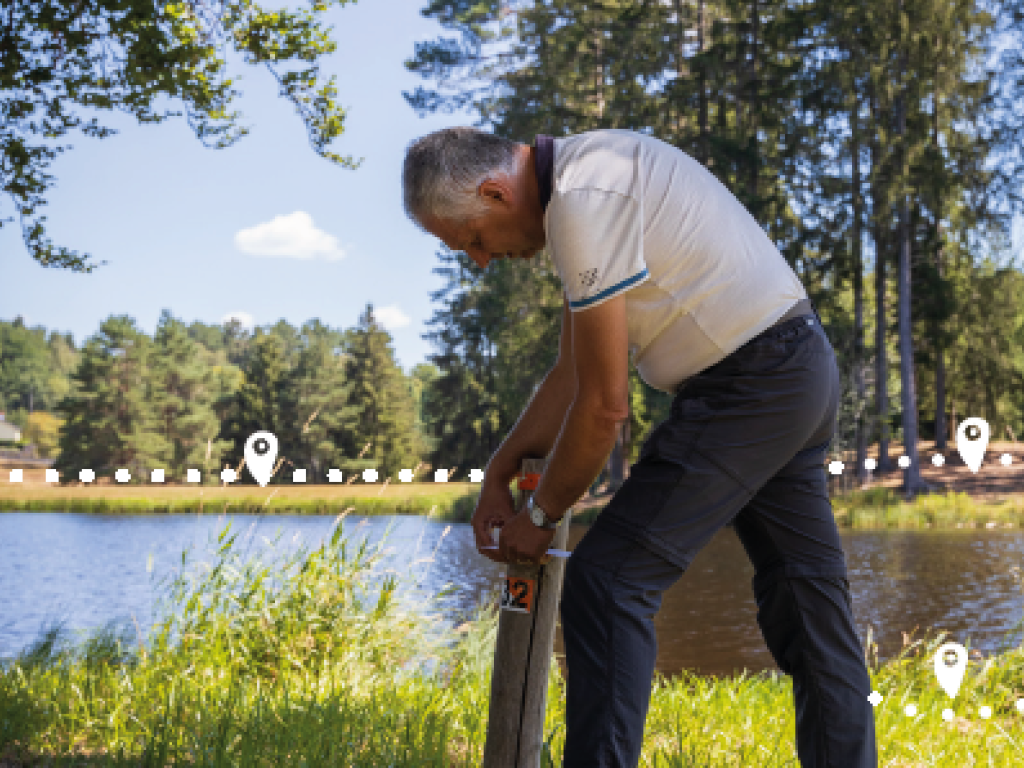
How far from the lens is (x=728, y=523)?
1679mm

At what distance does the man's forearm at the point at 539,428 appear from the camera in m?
1.92

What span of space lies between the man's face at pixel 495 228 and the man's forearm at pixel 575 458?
1.07 feet

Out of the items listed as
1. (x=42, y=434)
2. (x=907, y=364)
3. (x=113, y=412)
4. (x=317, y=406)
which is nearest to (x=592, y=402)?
(x=907, y=364)

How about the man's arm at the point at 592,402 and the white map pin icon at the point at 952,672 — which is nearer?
the man's arm at the point at 592,402

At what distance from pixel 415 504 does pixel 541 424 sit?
2007cm

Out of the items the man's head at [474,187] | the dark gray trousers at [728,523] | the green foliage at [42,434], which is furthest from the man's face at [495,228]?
the green foliage at [42,434]

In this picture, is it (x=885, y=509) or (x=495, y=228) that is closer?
(x=495, y=228)

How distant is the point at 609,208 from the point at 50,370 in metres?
82.8

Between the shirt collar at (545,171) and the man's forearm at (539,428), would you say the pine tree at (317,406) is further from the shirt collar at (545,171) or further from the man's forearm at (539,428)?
the shirt collar at (545,171)

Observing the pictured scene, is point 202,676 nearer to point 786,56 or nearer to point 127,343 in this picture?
point 786,56

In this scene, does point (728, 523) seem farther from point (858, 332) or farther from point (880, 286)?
point (880, 286)

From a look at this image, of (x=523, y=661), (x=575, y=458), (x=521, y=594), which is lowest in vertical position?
(x=523, y=661)

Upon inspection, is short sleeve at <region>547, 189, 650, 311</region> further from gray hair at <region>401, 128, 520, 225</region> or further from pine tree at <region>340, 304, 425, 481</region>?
pine tree at <region>340, 304, 425, 481</region>

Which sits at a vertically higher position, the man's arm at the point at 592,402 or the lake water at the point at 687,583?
the man's arm at the point at 592,402
